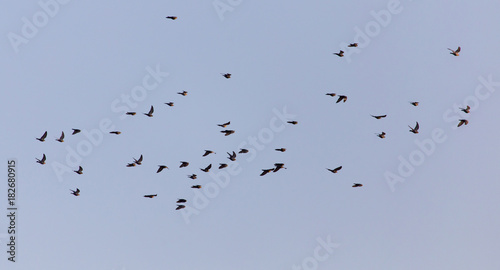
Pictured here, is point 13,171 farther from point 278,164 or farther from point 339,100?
point 339,100

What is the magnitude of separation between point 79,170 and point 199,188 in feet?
27.3

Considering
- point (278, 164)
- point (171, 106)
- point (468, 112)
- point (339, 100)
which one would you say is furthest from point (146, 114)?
point (468, 112)

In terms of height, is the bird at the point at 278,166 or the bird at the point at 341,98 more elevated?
the bird at the point at 341,98

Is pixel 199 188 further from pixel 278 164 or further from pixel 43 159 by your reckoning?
pixel 43 159

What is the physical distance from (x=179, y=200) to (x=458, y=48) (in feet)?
69.1

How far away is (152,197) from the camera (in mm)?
52844

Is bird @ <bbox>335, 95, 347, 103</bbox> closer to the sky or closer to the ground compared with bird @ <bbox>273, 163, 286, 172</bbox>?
closer to the sky

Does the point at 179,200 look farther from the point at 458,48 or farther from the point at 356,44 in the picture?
the point at 458,48

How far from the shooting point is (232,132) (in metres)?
52.1

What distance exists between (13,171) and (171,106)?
10.9 meters

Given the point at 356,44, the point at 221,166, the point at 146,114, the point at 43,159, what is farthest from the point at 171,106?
the point at 356,44

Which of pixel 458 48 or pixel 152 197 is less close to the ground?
pixel 458 48

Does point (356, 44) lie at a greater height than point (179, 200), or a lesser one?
greater

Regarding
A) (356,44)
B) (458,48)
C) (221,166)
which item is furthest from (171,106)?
(458,48)
